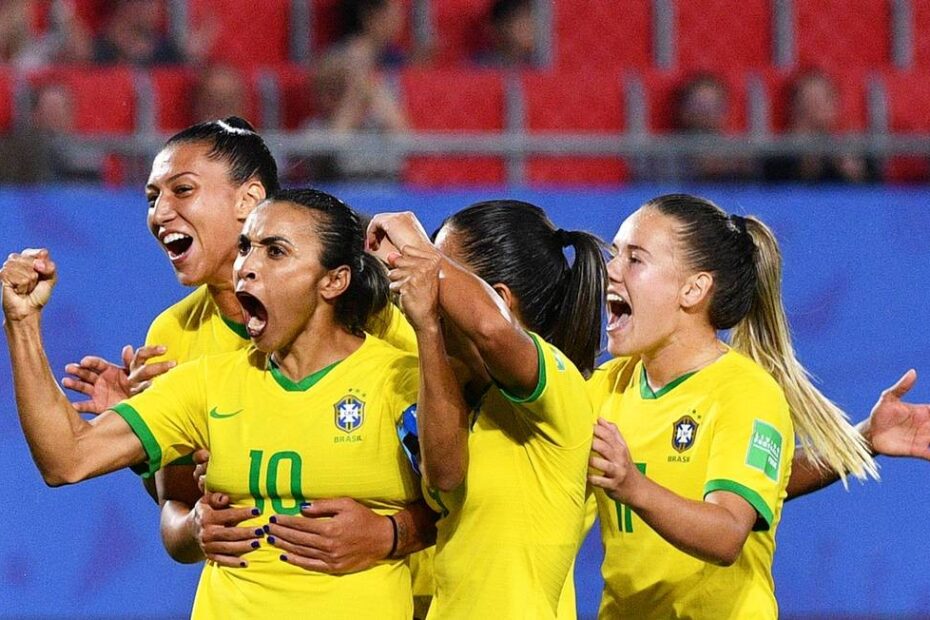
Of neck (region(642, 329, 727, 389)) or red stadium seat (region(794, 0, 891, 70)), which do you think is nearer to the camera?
neck (region(642, 329, 727, 389))

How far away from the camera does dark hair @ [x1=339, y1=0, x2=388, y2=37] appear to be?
7.45 m

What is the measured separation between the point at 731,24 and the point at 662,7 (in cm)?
37

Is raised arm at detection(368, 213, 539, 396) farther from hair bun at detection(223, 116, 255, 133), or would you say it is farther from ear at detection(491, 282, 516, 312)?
hair bun at detection(223, 116, 255, 133)

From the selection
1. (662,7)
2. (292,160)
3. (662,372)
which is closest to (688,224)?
(662,372)

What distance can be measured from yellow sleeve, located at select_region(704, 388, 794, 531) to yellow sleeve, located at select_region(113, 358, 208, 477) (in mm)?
994

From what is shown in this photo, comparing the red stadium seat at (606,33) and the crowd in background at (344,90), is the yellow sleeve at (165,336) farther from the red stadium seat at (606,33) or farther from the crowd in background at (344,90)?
the red stadium seat at (606,33)

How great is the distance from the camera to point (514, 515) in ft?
9.57

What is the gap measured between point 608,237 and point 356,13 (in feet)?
6.83

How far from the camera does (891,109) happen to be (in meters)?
7.25

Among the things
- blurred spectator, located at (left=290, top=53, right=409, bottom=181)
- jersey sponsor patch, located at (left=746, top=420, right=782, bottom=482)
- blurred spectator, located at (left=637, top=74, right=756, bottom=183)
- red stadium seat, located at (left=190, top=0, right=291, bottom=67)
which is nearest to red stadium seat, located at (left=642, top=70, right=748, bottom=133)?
blurred spectator, located at (left=637, top=74, right=756, bottom=183)

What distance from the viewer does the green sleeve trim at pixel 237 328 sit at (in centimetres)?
366

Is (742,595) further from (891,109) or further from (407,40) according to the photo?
(407,40)

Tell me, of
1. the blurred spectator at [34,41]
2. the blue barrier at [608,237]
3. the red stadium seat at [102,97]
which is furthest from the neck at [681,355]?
the blurred spectator at [34,41]

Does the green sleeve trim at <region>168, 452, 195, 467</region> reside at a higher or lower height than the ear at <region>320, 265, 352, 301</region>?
lower
